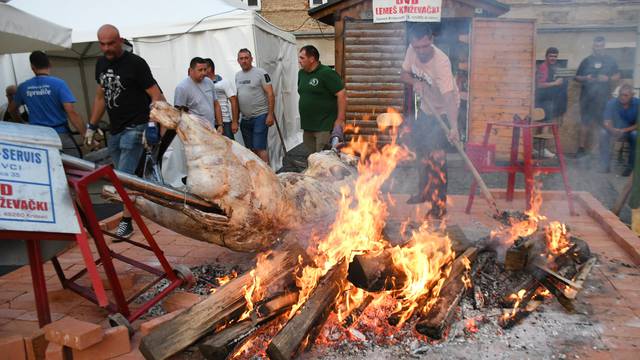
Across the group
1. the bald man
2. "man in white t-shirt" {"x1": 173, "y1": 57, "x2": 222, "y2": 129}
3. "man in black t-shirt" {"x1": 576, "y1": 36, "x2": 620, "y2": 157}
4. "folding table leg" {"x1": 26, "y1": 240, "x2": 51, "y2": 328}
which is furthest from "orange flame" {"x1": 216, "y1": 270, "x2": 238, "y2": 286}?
"man in black t-shirt" {"x1": 576, "y1": 36, "x2": 620, "y2": 157}

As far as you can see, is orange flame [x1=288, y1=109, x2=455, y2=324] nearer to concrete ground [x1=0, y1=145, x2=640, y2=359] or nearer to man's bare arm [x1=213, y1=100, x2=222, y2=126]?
concrete ground [x1=0, y1=145, x2=640, y2=359]

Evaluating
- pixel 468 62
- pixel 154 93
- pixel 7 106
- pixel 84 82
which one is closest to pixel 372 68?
pixel 468 62

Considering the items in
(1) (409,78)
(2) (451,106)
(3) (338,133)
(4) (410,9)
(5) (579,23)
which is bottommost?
(3) (338,133)

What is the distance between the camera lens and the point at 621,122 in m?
8.89

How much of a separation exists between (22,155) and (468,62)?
914 centimetres

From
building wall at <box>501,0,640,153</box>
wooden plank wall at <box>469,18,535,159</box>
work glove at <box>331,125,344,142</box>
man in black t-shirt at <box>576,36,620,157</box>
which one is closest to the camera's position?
work glove at <box>331,125,344,142</box>

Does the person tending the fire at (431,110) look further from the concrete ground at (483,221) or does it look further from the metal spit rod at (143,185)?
the metal spit rod at (143,185)

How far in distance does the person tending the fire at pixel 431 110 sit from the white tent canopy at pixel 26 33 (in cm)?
468

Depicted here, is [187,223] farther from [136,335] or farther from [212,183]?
[136,335]

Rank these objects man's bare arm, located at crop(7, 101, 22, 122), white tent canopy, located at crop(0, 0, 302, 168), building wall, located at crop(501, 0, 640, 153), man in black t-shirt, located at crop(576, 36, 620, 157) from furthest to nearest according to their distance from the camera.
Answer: building wall, located at crop(501, 0, 640, 153)
man in black t-shirt, located at crop(576, 36, 620, 157)
white tent canopy, located at crop(0, 0, 302, 168)
man's bare arm, located at crop(7, 101, 22, 122)

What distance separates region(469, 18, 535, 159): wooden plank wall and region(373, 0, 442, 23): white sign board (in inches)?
35.0

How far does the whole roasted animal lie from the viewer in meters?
3.27

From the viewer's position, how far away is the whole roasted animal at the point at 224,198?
3266mm

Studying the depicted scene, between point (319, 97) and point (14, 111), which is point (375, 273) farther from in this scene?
point (14, 111)
